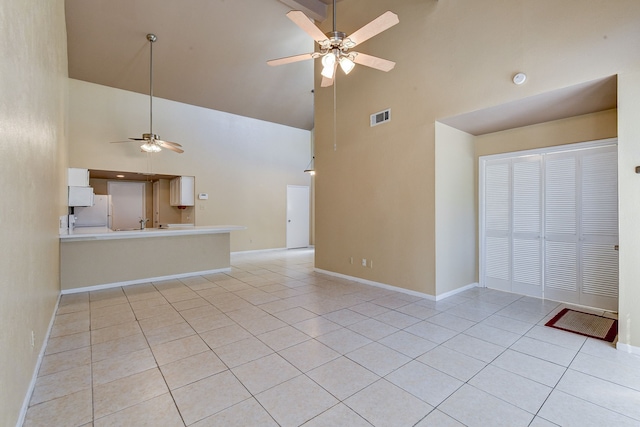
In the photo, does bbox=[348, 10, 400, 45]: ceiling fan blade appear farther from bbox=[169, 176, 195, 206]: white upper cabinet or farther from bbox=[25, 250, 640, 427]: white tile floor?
bbox=[169, 176, 195, 206]: white upper cabinet

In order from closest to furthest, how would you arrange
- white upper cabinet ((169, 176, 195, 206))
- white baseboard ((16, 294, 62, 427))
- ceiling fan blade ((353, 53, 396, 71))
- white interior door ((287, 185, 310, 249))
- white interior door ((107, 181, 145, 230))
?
white baseboard ((16, 294, 62, 427)) → ceiling fan blade ((353, 53, 396, 71)) → white upper cabinet ((169, 176, 195, 206)) → white interior door ((107, 181, 145, 230)) → white interior door ((287, 185, 310, 249))

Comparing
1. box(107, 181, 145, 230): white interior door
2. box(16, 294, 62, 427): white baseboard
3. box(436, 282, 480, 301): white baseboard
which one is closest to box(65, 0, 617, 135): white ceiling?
box(436, 282, 480, 301): white baseboard

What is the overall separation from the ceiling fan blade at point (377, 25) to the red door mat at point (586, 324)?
3.64 m

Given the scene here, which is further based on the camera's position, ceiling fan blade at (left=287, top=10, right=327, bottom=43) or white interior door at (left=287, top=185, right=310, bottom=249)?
white interior door at (left=287, top=185, right=310, bottom=249)

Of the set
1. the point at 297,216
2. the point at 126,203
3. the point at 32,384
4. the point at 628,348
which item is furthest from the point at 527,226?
the point at 126,203

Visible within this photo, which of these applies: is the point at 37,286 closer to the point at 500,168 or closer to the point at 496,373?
the point at 496,373

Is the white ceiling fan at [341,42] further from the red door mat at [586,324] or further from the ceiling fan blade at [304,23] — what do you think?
the red door mat at [586,324]

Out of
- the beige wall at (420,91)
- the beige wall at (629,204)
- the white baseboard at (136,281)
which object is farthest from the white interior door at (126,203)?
the beige wall at (629,204)

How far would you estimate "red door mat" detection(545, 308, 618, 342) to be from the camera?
3.09 m

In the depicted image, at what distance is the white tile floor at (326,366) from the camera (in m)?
1.92

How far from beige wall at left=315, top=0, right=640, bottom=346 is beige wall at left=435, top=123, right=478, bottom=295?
4.4 inches

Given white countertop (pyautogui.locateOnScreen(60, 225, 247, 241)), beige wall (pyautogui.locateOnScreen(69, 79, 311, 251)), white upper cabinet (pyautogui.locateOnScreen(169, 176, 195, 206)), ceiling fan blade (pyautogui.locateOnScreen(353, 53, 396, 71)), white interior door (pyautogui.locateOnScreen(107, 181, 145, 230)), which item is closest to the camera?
ceiling fan blade (pyautogui.locateOnScreen(353, 53, 396, 71))

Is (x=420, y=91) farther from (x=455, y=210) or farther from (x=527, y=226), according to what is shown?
(x=527, y=226)

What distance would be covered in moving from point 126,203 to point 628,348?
989 cm
